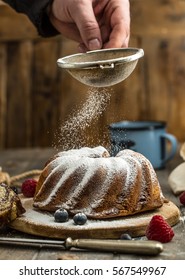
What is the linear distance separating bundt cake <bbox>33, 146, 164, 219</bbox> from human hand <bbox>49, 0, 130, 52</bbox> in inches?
22.9

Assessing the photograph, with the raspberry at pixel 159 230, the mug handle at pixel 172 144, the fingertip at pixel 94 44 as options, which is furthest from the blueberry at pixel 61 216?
the mug handle at pixel 172 144

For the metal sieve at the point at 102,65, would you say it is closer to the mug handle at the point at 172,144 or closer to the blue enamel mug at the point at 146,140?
the blue enamel mug at the point at 146,140

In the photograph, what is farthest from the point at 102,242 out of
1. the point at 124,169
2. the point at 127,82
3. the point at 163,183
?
the point at 127,82

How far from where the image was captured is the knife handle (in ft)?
4.37

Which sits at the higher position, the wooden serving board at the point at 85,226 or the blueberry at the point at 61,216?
the blueberry at the point at 61,216

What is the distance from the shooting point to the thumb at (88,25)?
211cm

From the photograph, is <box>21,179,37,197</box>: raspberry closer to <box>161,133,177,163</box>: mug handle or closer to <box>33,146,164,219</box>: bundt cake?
<box>33,146,164,219</box>: bundt cake

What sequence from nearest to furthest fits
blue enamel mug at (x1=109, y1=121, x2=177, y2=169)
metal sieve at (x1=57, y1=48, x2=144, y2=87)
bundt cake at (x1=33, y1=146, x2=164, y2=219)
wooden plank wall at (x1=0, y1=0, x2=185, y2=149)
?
bundt cake at (x1=33, y1=146, x2=164, y2=219) → metal sieve at (x1=57, y1=48, x2=144, y2=87) → blue enamel mug at (x1=109, y1=121, x2=177, y2=169) → wooden plank wall at (x1=0, y1=0, x2=185, y2=149)

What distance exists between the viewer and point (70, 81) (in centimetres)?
385

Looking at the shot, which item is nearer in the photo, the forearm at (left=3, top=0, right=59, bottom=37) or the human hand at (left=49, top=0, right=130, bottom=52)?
the human hand at (left=49, top=0, right=130, bottom=52)

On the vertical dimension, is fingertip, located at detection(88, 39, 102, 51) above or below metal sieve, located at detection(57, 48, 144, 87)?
above

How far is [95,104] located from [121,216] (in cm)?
49

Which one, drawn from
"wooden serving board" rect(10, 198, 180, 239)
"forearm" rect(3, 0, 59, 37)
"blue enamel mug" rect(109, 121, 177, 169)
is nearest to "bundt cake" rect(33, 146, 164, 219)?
"wooden serving board" rect(10, 198, 180, 239)

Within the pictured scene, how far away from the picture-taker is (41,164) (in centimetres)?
276
